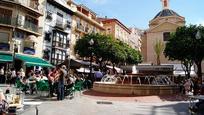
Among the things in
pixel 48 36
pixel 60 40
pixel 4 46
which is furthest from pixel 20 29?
pixel 60 40

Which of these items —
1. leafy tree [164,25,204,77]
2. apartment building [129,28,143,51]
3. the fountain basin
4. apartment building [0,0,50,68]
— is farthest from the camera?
apartment building [129,28,143,51]

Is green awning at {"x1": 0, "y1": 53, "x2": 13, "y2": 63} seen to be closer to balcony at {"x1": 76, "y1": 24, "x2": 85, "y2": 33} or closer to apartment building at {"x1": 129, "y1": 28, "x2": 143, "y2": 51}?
balcony at {"x1": 76, "y1": 24, "x2": 85, "y2": 33}

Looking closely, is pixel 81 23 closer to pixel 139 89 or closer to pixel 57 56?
pixel 57 56

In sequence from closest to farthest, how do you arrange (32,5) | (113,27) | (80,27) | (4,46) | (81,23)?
(4,46) → (32,5) → (80,27) → (81,23) → (113,27)

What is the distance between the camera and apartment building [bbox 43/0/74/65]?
121 feet

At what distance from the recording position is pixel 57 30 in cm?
3875

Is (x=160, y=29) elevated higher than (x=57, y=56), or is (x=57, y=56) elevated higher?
(x=160, y=29)

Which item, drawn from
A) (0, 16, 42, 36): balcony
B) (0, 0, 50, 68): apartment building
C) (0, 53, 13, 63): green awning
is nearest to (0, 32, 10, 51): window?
(0, 0, 50, 68): apartment building

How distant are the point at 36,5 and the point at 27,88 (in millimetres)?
19343

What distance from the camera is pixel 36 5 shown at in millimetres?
34531

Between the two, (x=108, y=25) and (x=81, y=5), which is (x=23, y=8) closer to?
(x=81, y=5)

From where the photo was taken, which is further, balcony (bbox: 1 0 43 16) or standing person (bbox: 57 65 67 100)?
balcony (bbox: 1 0 43 16)

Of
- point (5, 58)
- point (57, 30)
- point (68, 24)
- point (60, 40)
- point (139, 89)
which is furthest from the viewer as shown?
point (68, 24)

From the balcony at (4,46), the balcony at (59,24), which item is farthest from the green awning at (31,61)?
the balcony at (59,24)
